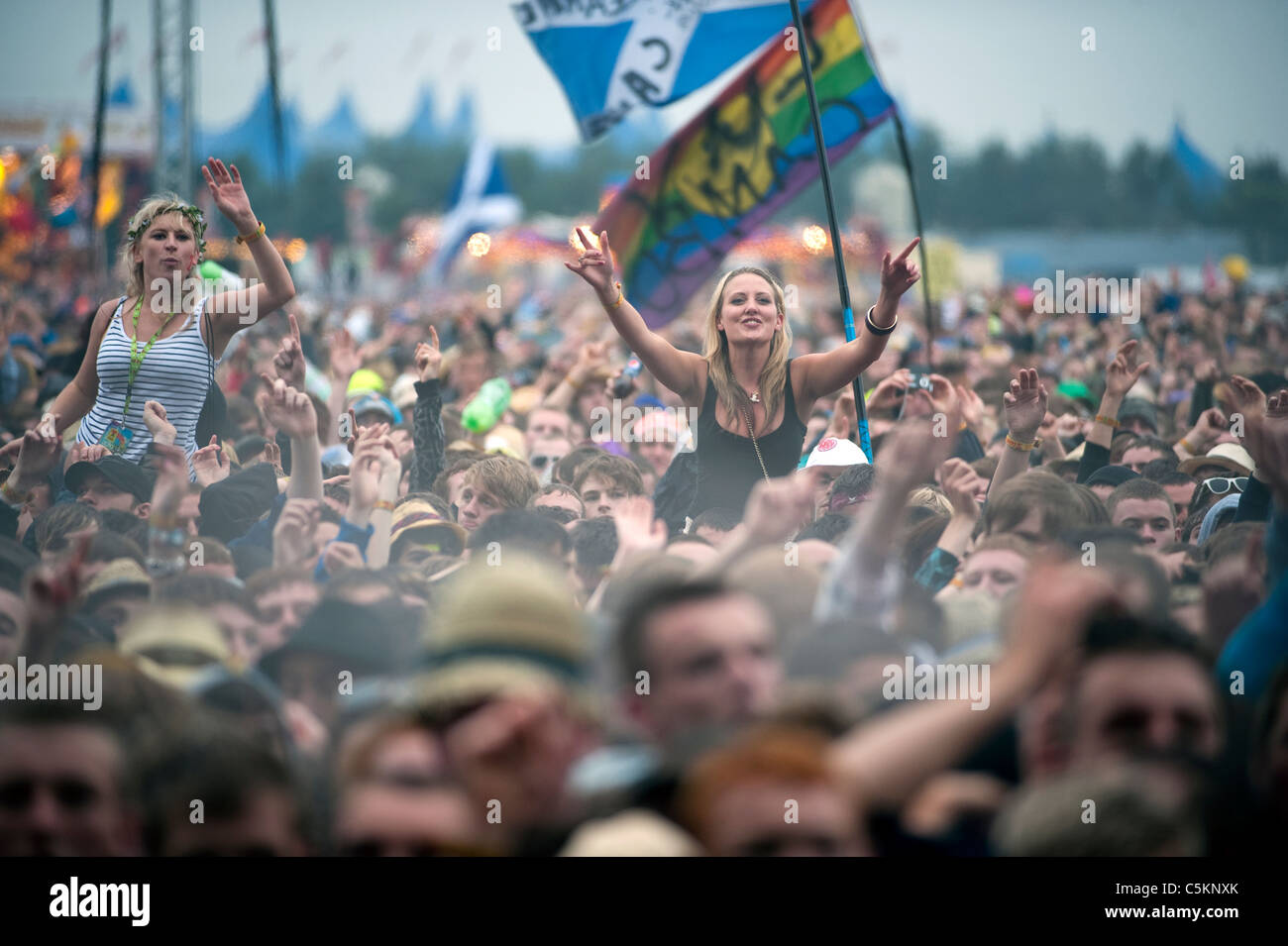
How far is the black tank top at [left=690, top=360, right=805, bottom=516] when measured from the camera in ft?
17.3

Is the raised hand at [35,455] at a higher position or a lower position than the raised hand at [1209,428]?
lower

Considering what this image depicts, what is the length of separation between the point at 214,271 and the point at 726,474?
5.11 meters

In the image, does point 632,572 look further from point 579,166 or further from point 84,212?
point 579,166

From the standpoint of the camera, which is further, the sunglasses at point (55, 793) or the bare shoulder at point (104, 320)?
the bare shoulder at point (104, 320)

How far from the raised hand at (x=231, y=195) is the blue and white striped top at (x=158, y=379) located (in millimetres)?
475

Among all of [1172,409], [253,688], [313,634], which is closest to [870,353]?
[313,634]

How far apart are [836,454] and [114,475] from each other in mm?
2938

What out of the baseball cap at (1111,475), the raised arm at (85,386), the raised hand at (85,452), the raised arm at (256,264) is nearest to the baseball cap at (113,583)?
the raised hand at (85,452)

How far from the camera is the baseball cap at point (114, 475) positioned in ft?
17.0

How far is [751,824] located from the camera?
220 centimetres

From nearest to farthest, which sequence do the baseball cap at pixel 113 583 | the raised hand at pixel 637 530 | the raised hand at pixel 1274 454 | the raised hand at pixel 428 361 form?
the raised hand at pixel 1274 454 → the raised hand at pixel 637 530 → the baseball cap at pixel 113 583 → the raised hand at pixel 428 361

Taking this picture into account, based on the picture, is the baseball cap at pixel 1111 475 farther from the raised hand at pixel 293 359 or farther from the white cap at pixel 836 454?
the raised hand at pixel 293 359

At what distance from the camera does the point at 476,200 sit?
27.5m

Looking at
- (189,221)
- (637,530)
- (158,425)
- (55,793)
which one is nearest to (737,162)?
(189,221)
